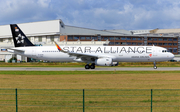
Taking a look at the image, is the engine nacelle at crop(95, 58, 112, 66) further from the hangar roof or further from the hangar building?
the hangar roof

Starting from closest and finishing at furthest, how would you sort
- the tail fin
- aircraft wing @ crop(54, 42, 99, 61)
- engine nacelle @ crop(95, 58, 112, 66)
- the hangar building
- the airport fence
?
1. the airport fence
2. engine nacelle @ crop(95, 58, 112, 66)
3. aircraft wing @ crop(54, 42, 99, 61)
4. the tail fin
5. the hangar building

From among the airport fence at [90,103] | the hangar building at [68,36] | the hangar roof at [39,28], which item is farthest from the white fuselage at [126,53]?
the hangar roof at [39,28]

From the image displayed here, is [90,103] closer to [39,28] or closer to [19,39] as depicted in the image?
[19,39]

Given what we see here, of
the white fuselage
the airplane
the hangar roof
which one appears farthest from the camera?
the hangar roof

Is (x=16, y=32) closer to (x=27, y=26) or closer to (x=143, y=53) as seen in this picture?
(x=143, y=53)

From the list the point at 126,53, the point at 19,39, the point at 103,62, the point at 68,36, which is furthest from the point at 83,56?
the point at 68,36

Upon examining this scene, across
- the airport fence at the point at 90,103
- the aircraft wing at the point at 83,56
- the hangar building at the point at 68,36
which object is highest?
the hangar building at the point at 68,36

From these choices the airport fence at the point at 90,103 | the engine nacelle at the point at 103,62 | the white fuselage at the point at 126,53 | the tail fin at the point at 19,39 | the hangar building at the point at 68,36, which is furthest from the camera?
the hangar building at the point at 68,36

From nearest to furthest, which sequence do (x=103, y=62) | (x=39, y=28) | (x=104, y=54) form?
(x=103, y=62) < (x=104, y=54) < (x=39, y=28)

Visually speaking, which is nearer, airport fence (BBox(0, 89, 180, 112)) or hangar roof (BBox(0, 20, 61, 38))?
airport fence (BBox(0, 89, 180, 112))

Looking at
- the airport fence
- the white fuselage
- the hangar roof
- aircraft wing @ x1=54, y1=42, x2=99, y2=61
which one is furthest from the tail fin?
the hangar roof

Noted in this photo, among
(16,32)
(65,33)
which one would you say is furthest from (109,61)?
(65,33)

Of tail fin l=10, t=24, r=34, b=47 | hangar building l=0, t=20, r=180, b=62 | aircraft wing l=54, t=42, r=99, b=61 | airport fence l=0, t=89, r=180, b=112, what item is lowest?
airport fence l=0, t=89, r=180, b=112

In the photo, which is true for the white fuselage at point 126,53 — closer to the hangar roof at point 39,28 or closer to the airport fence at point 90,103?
the airport fence at point 90,103
